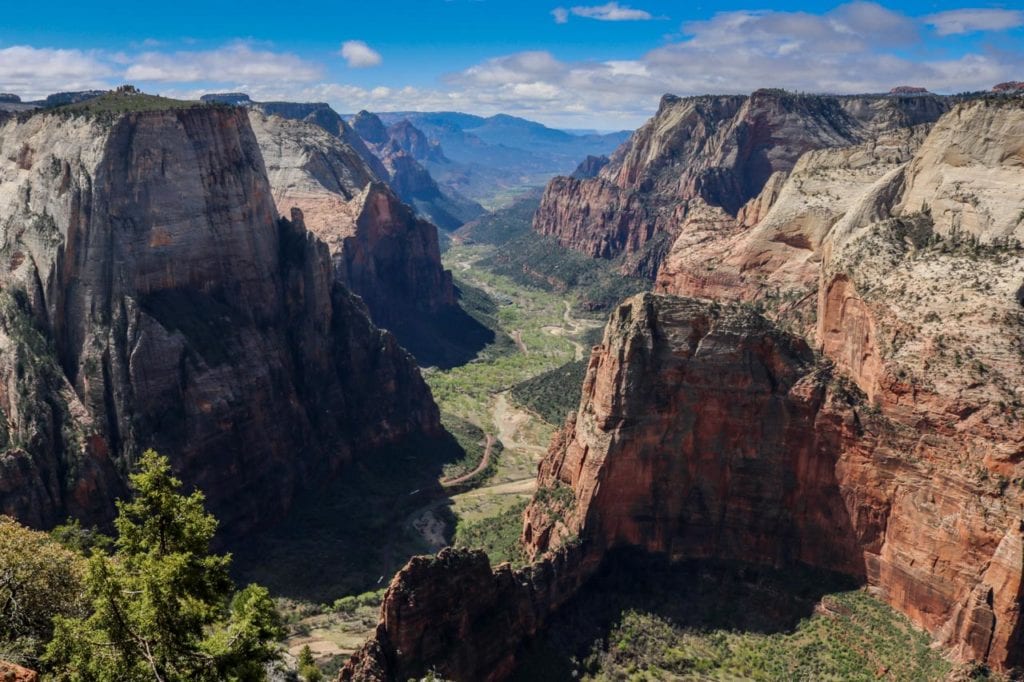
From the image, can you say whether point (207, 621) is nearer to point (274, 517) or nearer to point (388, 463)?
point (274, 517)

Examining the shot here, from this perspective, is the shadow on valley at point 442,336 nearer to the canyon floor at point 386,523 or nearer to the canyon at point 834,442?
the canyon floor at point 386,523

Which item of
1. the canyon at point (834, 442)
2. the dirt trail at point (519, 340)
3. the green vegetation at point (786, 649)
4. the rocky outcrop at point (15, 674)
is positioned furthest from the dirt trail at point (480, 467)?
the rocky outcrop at point (15, 674)

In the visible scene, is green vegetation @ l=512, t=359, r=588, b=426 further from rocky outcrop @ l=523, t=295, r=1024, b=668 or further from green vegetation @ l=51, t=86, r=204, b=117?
green vegetation @ l=51, t=86, r=204, b=117

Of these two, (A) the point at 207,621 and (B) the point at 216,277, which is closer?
(A) the point at 207,621

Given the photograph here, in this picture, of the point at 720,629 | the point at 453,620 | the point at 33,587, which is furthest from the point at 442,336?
the point at 33,587

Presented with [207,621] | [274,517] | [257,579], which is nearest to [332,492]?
[274,517]

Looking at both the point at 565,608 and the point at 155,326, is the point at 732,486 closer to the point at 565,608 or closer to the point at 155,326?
the point at 565,608
